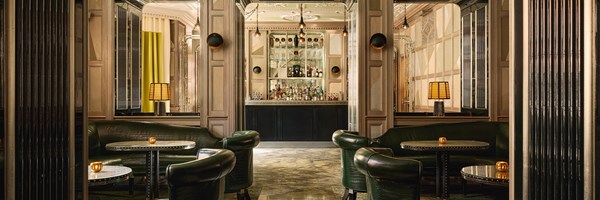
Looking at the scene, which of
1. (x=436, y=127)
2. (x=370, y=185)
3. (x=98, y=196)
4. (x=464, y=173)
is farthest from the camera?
(x=436, y=127)

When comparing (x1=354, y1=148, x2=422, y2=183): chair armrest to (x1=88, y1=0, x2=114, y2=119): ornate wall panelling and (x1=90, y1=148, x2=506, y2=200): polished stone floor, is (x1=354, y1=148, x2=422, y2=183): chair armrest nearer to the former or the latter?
(x1=90, y1=148, x2=506, y2=200): polished stone floor

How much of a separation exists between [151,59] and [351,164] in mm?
7240

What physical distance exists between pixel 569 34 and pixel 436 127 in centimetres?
492

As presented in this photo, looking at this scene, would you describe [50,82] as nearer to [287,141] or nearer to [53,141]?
[53,141]

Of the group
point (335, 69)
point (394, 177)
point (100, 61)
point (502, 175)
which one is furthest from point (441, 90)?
point (335, 69)

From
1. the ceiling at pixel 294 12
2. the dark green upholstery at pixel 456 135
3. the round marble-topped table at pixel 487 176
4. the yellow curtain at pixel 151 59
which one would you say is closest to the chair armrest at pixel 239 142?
the dark green upholstery at pixel 456 135

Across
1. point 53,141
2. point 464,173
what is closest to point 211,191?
point 53,141

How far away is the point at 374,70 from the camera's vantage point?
281 inches

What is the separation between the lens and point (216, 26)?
22.8ft

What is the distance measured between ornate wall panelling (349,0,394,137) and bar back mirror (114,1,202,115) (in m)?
2.72

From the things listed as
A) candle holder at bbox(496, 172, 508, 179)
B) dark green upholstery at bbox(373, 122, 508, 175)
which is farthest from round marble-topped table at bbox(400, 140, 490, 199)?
candle holder at bbox(496, 172, 508, 179)

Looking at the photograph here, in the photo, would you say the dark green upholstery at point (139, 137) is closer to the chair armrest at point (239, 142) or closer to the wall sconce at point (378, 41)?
the chair armrest at point (239, 142)

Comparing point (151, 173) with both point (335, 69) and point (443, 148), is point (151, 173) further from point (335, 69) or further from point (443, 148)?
point (335, 69)

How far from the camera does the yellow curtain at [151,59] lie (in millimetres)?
11250
